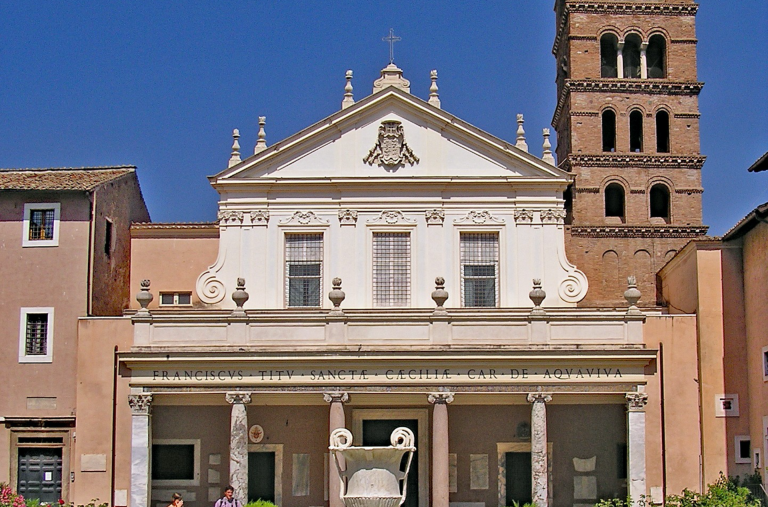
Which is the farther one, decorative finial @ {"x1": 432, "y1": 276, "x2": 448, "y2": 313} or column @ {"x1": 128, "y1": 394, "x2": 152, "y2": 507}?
decorative finial @ {"x1": 432, "y1": 276, "x2": 448, "y2": 313}

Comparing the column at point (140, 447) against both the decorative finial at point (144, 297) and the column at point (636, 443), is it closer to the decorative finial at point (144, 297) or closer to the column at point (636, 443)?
the decorative finial at point (144, 297)

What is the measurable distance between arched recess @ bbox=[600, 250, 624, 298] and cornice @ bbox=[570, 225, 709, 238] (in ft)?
2.38

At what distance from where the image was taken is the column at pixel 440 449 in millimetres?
29266

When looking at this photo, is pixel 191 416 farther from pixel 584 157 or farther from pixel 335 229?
pixel 584 157

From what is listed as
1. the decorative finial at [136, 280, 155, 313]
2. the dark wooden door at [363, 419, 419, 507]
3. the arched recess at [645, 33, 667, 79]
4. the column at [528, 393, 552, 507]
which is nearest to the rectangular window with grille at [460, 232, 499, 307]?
the dark wooden door at [363, 419, 419, 507]

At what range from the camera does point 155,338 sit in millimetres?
30797

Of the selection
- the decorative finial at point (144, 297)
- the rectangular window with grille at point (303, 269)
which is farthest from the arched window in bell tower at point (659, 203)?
the decorative finial at point (144, 297)

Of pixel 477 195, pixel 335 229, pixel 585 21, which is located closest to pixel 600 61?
pixel 585 21

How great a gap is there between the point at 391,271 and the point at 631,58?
16.8m

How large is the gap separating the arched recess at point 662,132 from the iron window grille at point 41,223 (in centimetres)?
2253

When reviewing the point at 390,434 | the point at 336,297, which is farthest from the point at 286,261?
the point at 390,434

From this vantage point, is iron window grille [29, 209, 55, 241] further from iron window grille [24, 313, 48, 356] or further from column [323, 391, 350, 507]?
column [323, 391, 350, 507]

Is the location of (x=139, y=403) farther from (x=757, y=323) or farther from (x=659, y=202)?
(x=659, y=202)

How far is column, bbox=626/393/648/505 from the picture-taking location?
29703mm
